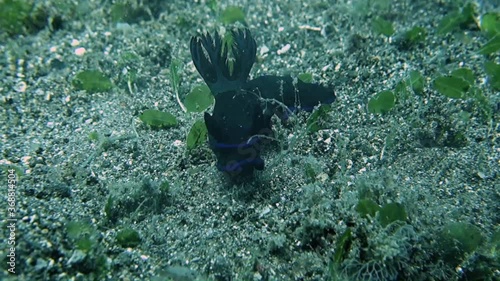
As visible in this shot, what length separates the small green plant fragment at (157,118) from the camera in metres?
3.70

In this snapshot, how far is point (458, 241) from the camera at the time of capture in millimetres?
2531

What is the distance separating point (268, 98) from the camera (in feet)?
11.5

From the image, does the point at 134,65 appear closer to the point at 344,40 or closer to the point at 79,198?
the point at 79,198

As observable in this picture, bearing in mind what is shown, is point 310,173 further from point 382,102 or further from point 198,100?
point 198,100

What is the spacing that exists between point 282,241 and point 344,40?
2637mm

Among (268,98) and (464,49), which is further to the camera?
(464,49)

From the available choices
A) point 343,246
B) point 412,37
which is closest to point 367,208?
point 343,246

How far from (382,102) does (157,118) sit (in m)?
1.98

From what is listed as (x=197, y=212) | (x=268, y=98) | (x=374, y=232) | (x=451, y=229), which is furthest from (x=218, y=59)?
(x=451, y=229)

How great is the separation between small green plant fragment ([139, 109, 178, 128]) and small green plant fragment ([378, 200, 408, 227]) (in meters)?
1.97

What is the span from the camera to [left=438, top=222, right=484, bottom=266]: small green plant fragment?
2529 millimetres

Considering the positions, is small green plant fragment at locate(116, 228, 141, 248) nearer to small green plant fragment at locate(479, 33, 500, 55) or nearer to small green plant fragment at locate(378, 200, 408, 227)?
small green plant fragment at locate(378, 200, 408, 227)

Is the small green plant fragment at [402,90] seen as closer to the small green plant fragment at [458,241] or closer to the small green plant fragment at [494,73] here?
the small green plant fragment at [494,73]

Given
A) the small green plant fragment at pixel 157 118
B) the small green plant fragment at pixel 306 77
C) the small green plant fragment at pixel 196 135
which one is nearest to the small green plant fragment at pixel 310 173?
the small green plant fragment at pixel 196 135
